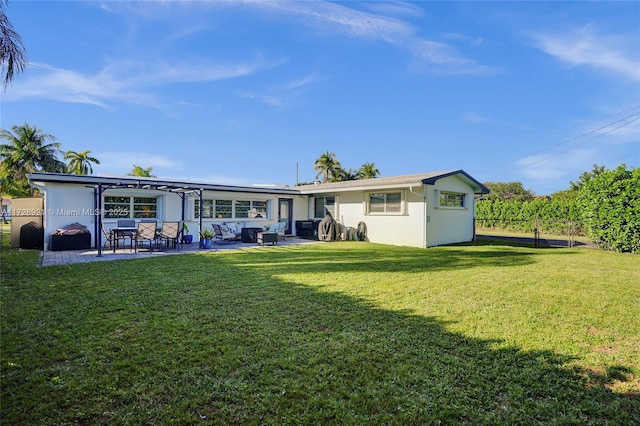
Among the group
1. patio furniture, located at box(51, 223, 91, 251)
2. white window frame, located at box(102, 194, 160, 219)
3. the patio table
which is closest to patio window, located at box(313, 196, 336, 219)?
white window frame, located at box(102, 194, 160, 219)

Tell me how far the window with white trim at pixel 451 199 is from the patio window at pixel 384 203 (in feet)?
6.29

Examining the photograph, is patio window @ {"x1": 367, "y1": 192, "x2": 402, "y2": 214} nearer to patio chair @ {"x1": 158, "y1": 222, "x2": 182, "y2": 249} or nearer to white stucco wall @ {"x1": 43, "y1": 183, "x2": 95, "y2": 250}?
patio chair @ {"x1": 158, "y1": 222, "x2": 182, "y2": 249}

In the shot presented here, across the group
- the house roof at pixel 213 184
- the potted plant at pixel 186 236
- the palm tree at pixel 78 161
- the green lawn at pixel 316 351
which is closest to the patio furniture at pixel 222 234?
the potted plant at pixel 186 236

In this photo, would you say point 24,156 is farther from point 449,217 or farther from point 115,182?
point 449,217

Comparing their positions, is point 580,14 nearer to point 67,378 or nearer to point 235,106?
point 235,106

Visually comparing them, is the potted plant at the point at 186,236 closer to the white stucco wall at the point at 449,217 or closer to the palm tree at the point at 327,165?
the white stucco wall at the point at 449,217

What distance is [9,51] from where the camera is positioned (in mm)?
6074

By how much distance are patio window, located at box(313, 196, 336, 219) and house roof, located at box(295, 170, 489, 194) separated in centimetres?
77

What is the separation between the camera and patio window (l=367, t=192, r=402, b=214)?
49.6 feet

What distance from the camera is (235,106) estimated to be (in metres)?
19.8

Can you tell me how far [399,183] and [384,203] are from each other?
1.83 metres

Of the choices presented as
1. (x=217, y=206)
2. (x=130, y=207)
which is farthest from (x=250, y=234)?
(x=130, y=207)

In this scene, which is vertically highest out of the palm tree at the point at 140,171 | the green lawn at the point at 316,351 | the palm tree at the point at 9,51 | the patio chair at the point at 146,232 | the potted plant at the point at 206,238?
the palm tree at the point at 140,171

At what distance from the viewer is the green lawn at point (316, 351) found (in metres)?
2.53
